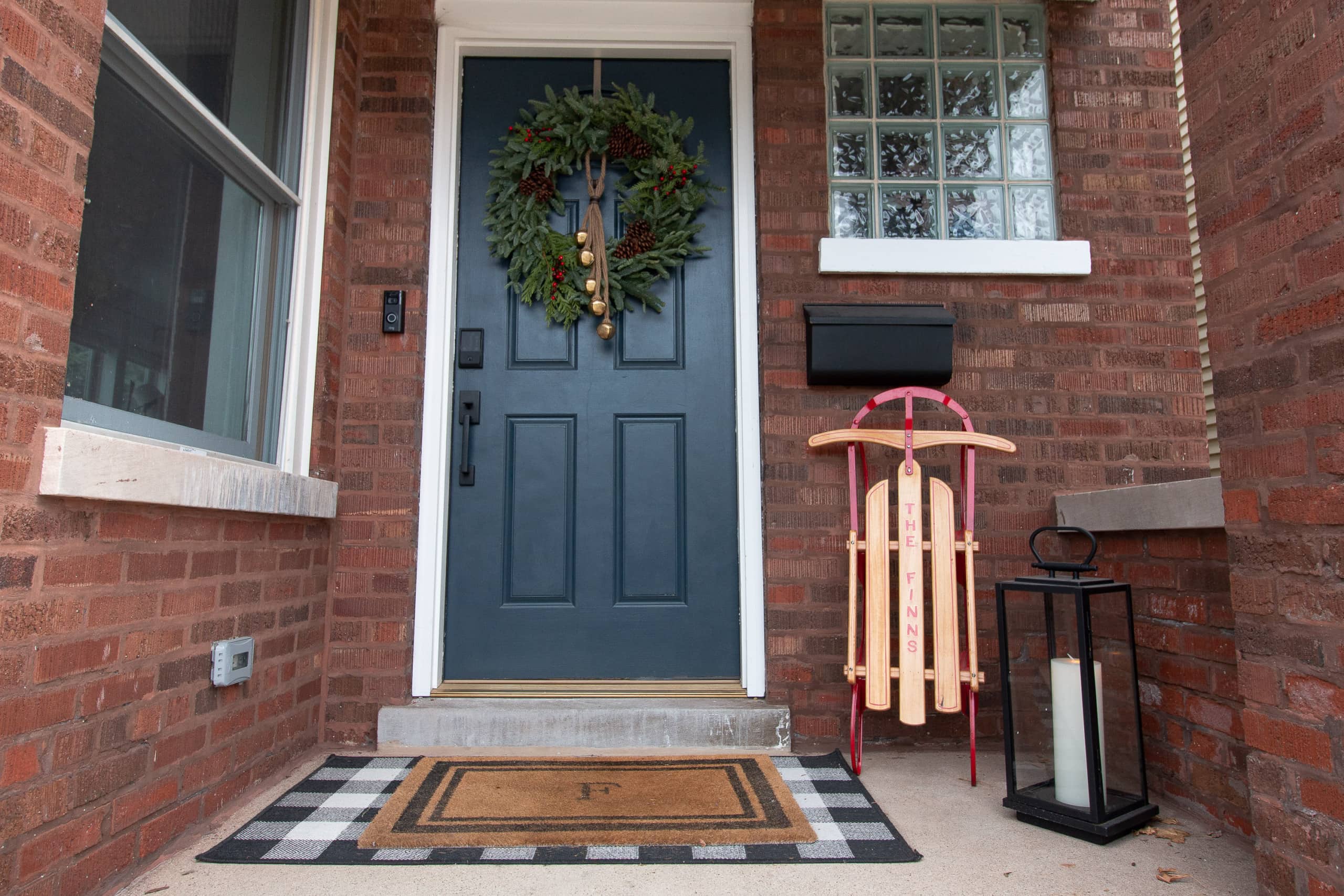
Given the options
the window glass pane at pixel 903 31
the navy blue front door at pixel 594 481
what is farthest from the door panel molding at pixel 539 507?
the window glass pane at pixel 903 31

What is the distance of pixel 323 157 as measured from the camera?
99.0 inches

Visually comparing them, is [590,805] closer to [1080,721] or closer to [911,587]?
[911,587]

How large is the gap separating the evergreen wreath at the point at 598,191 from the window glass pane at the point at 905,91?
705mm

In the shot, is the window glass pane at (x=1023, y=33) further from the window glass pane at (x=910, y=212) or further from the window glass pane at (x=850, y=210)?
the window glass pane at (x=850, y=210)

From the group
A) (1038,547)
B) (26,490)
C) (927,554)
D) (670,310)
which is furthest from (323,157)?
(1038,547)

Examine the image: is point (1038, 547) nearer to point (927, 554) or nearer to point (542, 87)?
point (927, 554)

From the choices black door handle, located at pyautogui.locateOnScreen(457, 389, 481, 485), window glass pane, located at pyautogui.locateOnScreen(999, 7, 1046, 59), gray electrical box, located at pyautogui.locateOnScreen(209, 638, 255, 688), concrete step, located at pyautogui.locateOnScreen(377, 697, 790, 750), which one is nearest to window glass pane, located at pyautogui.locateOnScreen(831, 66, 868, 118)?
window glass pane, located at pyautogui.locateOnScreen(999, 7, 1046, 59)

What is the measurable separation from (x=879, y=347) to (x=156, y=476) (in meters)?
2.02

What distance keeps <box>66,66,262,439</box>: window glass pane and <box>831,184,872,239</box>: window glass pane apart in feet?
6.12

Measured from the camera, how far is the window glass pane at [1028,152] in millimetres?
2805

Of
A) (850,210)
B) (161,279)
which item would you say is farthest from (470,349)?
(850,210)

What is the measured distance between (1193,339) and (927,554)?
1.23m

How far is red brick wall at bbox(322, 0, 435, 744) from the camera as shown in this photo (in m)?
2.49

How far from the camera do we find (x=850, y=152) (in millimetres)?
2795
